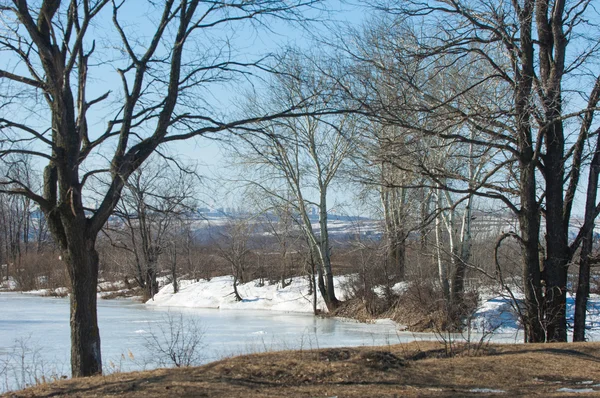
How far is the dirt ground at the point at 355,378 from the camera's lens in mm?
5281

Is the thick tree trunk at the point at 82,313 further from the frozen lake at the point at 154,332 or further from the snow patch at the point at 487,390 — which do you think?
the snow patch at the point at 487,390

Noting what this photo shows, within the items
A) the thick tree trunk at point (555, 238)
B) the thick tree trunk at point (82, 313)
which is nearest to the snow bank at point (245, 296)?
the thick tree trunk at point (555, 238)

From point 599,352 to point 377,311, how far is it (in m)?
16.7

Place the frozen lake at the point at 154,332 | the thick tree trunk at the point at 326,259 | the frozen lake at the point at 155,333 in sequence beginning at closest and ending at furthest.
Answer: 1. the frozen lake at the point at 155,333
2. the frozen lake at the point at 154,332
3. the thick tree trunk at the point at 326,259

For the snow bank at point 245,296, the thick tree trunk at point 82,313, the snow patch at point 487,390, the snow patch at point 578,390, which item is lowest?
the snow bank at point 245,296

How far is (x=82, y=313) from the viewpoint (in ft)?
25.5

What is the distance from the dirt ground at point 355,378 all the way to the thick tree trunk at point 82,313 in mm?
1809

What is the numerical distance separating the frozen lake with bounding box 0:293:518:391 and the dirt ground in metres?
4.49

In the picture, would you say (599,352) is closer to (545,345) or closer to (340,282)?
(545,345)

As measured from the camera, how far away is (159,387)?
529 centimetres

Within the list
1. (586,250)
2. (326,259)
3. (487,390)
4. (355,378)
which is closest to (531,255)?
(586,250)

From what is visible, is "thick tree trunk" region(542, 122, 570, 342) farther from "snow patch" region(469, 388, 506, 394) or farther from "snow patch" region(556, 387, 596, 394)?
"snow patch" region(469, 388, 506, 394)

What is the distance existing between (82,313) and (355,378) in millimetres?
3902

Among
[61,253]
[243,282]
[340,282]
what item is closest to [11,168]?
[61,253]
